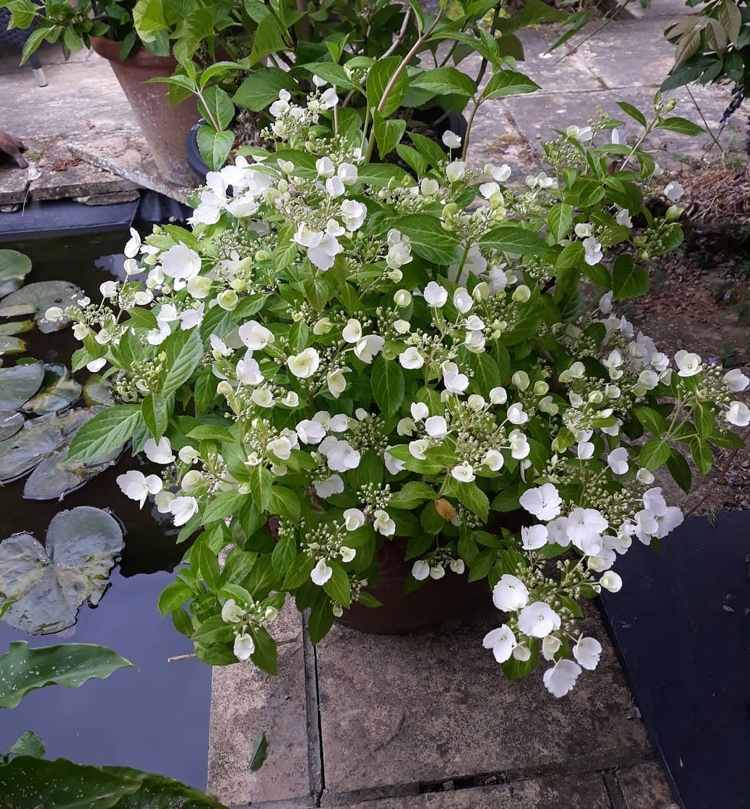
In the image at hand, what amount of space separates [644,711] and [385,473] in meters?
0.66

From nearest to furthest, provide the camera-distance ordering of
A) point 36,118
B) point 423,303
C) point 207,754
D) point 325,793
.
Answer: point 423,303 → point 325,793 → point 207,754 → point 36,118

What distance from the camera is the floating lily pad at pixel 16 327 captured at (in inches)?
93.1

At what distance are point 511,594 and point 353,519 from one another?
0.67 feet

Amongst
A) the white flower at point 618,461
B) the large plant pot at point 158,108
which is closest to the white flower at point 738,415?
the white flower at point 618,461

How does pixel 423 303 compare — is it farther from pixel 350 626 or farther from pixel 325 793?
pixel 325 793

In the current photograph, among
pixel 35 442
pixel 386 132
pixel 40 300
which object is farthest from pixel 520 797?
pixel 40 300

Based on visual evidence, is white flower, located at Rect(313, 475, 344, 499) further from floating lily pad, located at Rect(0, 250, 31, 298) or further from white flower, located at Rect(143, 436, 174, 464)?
floating lily pad, located at Rect(0, 250, 31, 298)

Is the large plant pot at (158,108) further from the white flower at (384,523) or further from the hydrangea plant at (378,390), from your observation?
the white flower at (384,523)

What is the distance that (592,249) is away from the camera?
38.4 inches

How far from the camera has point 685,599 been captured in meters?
1.43

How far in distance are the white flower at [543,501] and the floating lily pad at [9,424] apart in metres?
1.61

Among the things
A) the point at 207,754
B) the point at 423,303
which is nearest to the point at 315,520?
the point at 423,303

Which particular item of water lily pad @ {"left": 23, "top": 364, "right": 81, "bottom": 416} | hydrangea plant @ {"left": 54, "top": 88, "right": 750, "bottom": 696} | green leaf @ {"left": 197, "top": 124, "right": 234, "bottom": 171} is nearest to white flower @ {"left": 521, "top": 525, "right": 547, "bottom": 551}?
hydrangea plant @ {"left": 54, "top": 88, "right": 750, "bottom": 696}

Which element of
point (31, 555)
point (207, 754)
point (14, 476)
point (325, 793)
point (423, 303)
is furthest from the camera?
point (14, 476)
